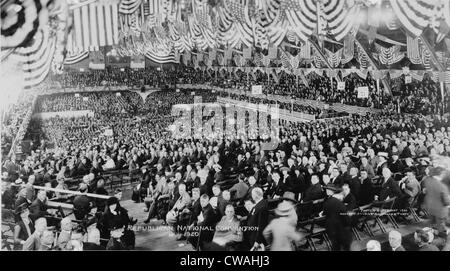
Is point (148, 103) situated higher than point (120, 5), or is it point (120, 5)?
point (120, 5)

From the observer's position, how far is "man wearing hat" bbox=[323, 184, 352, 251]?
6852 mm

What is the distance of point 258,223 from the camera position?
6.95 metres

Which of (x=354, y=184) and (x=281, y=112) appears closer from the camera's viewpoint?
(x=354, y=184)

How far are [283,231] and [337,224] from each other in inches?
34.1

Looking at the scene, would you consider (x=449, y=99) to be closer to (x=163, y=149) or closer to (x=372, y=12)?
(x=372, y=12)

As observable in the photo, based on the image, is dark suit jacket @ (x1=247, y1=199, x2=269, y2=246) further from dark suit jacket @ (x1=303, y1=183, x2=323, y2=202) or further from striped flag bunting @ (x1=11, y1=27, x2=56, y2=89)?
striped flag bunting @ (x1=11, y1=27, x2=56, y2=89)

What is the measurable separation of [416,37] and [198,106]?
381 centimetres

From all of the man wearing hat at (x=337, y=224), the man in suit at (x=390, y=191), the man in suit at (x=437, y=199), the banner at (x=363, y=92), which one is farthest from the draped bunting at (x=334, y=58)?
the man in suit at (x=437, y=199)

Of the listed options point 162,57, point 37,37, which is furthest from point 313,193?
point 37,37

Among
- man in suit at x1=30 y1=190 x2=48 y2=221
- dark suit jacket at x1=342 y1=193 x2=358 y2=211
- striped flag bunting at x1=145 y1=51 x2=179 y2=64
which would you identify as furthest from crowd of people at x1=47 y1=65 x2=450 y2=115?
man in suit at x1=30 y1=190 x2=48 y2=221

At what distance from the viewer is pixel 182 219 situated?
278 inches

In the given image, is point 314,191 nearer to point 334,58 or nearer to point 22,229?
point 334,58

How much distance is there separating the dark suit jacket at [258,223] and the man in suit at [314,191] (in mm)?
683

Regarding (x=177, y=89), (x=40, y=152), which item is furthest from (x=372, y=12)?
(x=40, y=152)
